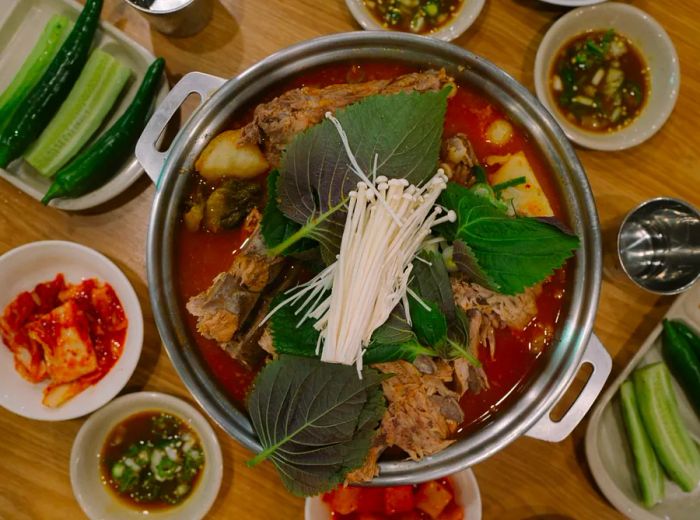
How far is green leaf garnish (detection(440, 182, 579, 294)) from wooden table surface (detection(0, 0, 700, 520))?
43.5 inches

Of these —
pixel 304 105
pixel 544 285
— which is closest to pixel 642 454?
pixel 544 285

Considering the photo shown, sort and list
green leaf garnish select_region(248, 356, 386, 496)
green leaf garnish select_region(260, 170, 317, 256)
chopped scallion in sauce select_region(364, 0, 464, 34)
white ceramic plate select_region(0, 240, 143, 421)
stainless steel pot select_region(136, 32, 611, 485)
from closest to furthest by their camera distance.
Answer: green leaf garnish select_region(248, 356, 386, 496) < green leaf garnish select_region(260, 170, 317, 256) < stainless steel pot select_region(136, 32, 611, 485) < white ceramic plate select_region(0, 240, 143, 421) < chopped scallion in sauce select_region(364, 0, 464, 34)

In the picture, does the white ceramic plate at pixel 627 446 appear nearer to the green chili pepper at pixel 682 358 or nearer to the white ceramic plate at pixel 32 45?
the green chili pepper at pixel 682 358

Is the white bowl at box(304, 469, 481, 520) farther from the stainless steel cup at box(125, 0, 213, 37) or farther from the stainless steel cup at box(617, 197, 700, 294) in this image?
the stainless steel cup at box(125, 0, 213, 37)

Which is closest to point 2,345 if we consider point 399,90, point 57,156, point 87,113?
point 57,156

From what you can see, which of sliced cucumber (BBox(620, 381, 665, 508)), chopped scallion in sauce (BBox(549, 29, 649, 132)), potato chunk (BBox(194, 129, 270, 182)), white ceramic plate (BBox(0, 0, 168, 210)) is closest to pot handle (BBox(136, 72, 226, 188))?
potato chunk (BBox(194, 129, 270, 182))

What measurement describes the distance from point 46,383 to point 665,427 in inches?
125

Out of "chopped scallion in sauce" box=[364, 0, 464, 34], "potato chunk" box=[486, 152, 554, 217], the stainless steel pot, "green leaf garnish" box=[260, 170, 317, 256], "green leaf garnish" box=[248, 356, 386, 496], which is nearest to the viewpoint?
"green leaf garnish" box=[248, 356, 386, 496]

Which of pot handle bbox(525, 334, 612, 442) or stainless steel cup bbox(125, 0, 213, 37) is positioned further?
stainless steel cup bbox(125, 0, 213, 37)

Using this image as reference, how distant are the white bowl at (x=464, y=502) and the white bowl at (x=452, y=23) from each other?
7.32 feet

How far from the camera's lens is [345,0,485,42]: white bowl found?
320 cm

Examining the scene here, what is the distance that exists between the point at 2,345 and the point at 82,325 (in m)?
0.42

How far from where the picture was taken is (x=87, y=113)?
10.5 feet

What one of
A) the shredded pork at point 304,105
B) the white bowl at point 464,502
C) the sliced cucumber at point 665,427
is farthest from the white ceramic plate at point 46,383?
the sliced cucumber at point 665,427
